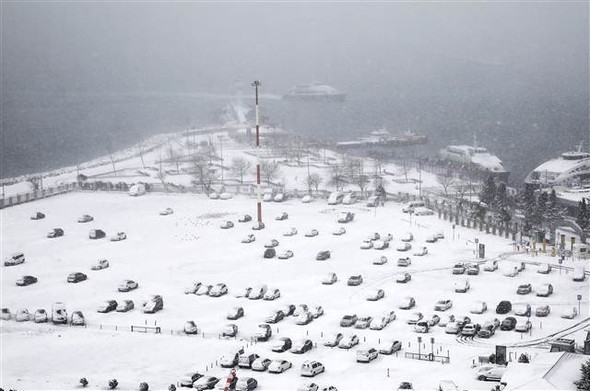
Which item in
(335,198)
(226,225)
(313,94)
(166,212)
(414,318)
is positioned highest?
(313,94)

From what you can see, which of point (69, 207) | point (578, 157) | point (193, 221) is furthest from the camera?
point (578, 157)

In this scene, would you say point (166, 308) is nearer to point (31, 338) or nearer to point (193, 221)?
point (31, 338)

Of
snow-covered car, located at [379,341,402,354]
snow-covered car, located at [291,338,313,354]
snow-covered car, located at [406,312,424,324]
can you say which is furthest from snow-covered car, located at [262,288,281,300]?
snow-covered car, located at [379,341,402,354]

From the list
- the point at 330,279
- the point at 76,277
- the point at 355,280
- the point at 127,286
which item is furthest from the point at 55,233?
the point at 355,280

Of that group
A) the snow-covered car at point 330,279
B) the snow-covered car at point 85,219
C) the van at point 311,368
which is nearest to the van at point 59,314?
the snow-covered car at point 330,279

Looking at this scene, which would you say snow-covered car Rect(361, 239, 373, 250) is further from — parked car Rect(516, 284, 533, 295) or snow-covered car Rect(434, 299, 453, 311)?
snow-covered car Rect(434, 299, 453, 311)

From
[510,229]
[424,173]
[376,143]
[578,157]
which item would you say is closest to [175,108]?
[376,143]

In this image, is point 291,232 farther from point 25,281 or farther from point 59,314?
point 59,314
